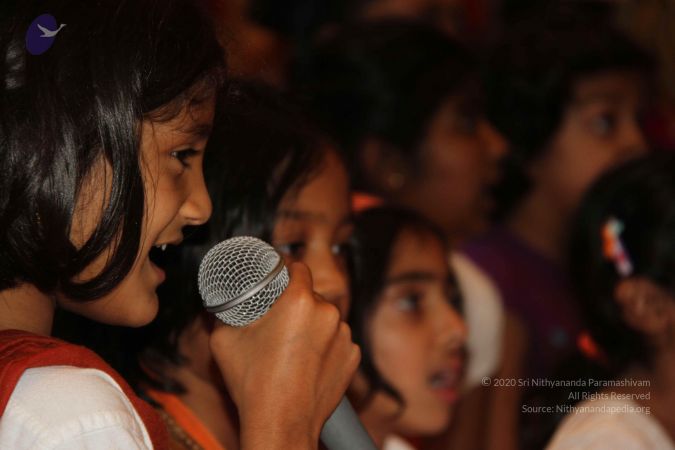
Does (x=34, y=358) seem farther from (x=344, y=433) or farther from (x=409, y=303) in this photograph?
(x=409, y=303)

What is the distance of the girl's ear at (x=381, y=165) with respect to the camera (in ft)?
9.86

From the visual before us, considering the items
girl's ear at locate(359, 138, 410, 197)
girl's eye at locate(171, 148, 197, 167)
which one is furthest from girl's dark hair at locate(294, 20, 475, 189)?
girl's eye at locate(171, 148, 197, 167)

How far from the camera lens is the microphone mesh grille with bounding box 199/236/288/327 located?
1078mm

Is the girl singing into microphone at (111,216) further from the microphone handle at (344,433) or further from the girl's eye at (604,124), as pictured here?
the girl's eye at (604,124)

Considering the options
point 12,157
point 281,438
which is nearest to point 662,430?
point 281,438

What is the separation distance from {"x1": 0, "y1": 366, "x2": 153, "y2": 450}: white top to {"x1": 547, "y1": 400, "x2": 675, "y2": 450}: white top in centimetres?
105

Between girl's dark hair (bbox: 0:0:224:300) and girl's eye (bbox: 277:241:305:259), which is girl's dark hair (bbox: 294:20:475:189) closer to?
girl's eye (bbox: 277:241:305:259)

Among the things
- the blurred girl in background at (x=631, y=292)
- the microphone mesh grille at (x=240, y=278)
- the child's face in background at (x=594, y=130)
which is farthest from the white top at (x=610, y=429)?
the child's face in background at (x=594, y=130)

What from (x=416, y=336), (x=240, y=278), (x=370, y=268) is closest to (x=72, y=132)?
(x=240, y=278)

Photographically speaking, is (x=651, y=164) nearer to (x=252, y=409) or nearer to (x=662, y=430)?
(x=662, y=430)

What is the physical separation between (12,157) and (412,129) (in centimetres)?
204

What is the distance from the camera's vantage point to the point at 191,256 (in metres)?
1.52

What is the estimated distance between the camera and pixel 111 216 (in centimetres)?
104

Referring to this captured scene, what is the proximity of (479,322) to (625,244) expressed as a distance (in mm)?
484
